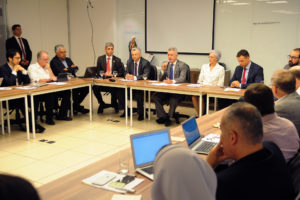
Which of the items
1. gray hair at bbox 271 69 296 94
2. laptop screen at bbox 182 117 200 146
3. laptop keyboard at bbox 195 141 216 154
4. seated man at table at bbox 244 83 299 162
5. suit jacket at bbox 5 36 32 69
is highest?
suit jacket at bbox 5 36 32 69

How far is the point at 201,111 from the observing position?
5.34 m

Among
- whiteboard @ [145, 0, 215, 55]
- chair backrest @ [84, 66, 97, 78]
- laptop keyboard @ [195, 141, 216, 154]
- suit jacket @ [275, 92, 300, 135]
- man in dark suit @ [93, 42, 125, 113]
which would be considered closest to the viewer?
laptop keyboard @ [195, 141, 216, 154]

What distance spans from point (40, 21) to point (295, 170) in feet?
28.1

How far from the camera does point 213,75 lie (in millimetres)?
5988

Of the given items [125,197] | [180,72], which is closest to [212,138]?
[125,197]

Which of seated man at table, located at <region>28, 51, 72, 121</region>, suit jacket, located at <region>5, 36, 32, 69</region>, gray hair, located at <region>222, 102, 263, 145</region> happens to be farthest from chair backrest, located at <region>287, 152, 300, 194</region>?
suit jacket, located at <region>5, 36, 32, 69</region>

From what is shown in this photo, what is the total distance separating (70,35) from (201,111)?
20.1 feet

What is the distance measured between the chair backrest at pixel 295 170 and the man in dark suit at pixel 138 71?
14.4ft

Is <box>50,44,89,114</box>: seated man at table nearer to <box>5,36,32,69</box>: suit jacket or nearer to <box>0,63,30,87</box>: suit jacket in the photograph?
<box>0,63,30,87</box>: suit jacket

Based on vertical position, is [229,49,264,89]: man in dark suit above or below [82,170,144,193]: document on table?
above

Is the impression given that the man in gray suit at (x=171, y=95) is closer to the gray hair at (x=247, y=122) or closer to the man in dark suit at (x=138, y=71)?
the man in dark suit at (x=138, y=71)

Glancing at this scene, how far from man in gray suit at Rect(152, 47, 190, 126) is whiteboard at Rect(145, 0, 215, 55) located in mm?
1850

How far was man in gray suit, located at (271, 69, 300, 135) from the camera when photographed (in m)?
2.65

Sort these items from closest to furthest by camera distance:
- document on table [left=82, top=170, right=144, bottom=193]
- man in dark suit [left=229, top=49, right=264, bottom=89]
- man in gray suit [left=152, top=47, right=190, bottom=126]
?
document on table [left=82, top=170, right=144, bottom=193], man in dark suit [left=229, top=49, right=264, bottom=89], man in gray suit [left=152, top=47, right=190, bottom=126]
